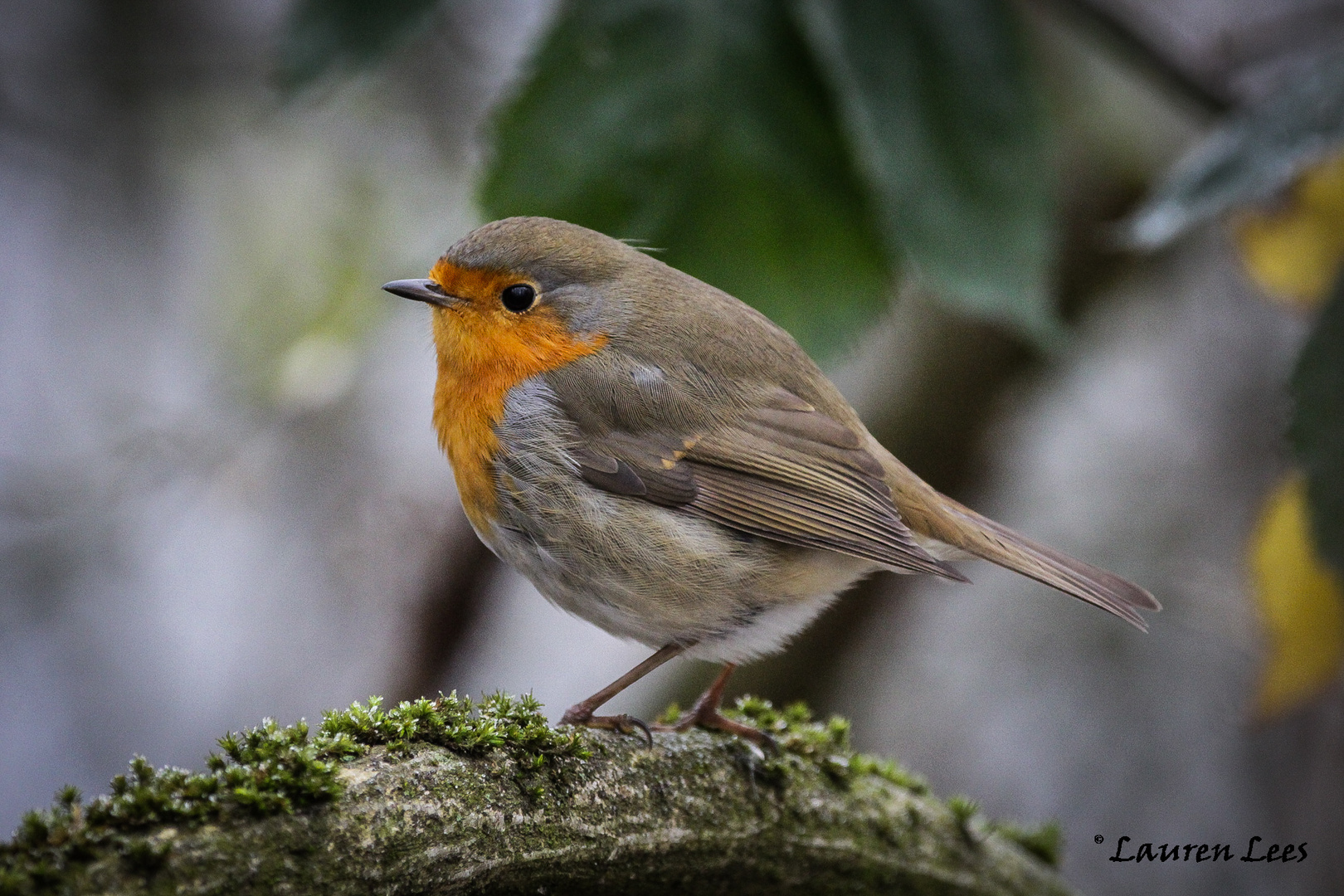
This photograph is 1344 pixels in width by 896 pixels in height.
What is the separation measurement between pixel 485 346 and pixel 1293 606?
2.17m

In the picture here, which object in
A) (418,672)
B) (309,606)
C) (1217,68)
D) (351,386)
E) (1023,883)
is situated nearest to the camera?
(1023,883)

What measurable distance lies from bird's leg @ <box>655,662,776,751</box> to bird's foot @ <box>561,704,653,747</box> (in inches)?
3.4

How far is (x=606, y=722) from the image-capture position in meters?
2.33

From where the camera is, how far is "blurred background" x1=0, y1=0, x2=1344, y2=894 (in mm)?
2770

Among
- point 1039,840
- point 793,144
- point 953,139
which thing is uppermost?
point 953,139

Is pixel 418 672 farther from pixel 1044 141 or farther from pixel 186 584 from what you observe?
pixel 1044 141

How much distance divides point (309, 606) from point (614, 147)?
3.00 meters

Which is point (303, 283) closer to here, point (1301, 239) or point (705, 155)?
point (705, 155)

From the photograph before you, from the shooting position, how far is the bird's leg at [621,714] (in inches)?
89.0

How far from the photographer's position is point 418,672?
157 inches

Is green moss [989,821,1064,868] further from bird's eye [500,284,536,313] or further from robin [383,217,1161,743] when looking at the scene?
bird's eye [500,284,536,313]

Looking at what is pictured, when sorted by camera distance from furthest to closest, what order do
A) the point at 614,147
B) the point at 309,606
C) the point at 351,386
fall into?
the point at 309,606, the point at 351,386, the point at 614,147

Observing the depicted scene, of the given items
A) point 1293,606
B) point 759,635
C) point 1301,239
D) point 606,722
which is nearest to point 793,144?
point 759,635

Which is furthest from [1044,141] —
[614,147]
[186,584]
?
[186,584]
